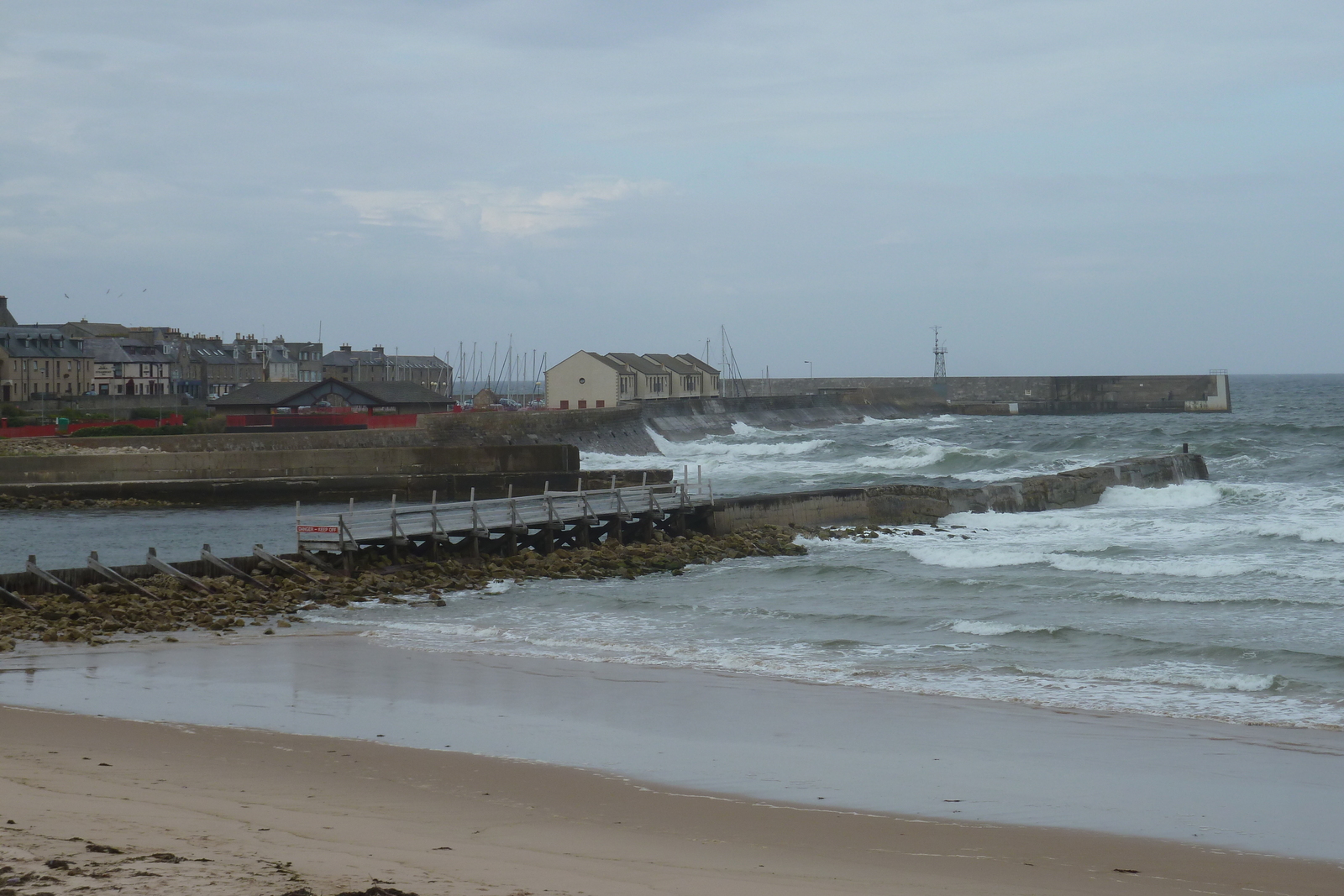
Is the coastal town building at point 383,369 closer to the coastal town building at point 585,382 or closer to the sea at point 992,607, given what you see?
the coastal town building at point 585,382

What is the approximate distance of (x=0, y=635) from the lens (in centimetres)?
1563

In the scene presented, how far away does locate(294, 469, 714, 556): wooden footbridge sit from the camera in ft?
71.8

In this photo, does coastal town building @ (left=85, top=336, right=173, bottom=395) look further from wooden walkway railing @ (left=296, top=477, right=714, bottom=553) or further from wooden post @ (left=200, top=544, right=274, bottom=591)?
wooden post @ (left=200, top=544, right=274, bottom=591)

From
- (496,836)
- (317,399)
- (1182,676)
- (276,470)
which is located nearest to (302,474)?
(276,470)

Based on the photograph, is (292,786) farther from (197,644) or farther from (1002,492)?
(1002,492)

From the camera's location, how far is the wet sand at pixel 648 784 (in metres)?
7.22

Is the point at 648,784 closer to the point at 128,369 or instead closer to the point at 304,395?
the point at 304,395

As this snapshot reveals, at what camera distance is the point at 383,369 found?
93.6 meters

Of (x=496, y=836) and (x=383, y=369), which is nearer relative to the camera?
(x=496, y=836)

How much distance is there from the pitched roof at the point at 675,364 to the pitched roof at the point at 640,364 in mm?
2008

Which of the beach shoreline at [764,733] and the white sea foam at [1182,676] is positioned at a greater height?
the beach shoreline at [764,733]

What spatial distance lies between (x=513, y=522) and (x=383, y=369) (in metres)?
72.2

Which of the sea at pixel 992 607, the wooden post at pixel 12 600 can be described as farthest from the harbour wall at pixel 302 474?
the wooden post at pixel 12 600

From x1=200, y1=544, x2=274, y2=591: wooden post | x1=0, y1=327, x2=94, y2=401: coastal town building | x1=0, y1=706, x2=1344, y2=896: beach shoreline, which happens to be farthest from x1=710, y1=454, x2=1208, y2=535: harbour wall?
x1=0, y1=327, x2=94, y2=401: coastal town building
